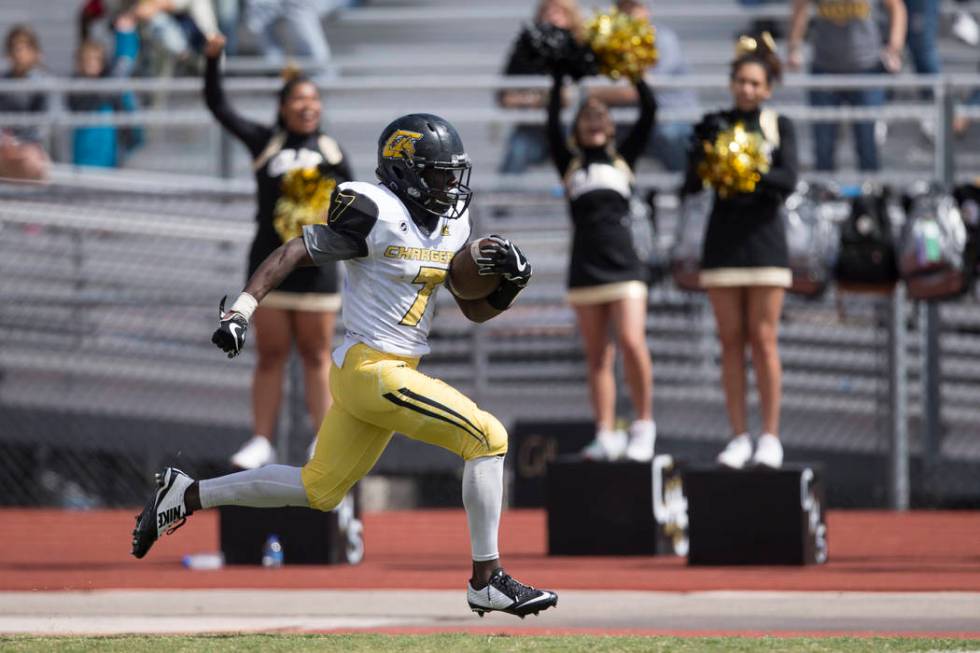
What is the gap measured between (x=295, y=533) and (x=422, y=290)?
3053mm

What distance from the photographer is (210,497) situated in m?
6.66

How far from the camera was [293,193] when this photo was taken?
8.93m

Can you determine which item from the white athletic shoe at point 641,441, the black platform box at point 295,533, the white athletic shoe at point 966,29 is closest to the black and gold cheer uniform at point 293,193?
the black platform box at point 295,533

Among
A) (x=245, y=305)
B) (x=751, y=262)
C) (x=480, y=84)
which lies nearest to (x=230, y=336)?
(x=245, y=305)

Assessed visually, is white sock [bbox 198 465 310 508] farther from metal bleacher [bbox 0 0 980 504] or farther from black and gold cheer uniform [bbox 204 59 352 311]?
metal bleacher [bbox 0 0 980 504]

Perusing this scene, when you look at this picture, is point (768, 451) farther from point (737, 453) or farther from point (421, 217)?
point (421, 217)

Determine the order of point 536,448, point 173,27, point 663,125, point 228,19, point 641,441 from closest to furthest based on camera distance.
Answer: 1. point 641,441
2. point 536,448
3. point 663,125
4. point 173,27
5. point 228,19

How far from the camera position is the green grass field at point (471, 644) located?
580cm

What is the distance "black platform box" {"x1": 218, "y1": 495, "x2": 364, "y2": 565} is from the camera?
9016mm

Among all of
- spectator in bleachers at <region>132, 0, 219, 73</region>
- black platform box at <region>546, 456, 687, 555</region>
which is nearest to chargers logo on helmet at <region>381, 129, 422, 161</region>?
black platform box at <region>546, 456, 687, 555</region>

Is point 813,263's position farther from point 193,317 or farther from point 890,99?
point 193,317

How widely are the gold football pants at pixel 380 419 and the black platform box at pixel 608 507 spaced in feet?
9.43

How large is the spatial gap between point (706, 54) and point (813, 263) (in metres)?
6.43

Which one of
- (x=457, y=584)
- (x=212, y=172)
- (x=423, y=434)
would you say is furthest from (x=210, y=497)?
(x=212, y=172)
